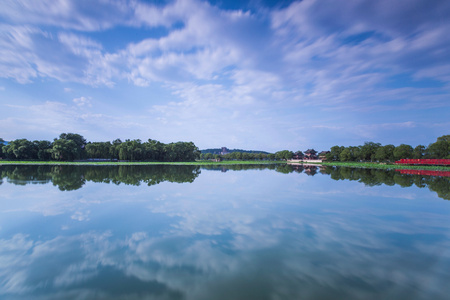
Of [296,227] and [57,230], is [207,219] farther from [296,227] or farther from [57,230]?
[57,230]

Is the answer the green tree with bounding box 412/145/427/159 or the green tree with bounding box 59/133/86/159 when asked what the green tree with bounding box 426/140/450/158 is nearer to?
the green tree with bounding box 412/145/427/159

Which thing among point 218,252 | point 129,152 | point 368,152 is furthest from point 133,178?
point 368,152

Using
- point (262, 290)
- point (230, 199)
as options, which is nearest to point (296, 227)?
point (262, 290)

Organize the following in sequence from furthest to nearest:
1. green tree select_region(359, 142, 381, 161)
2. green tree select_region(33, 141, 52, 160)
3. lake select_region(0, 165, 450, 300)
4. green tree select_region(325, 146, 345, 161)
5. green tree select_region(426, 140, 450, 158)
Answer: green tree select_region(325, 146, 345, 161)
green tree select_region(359, 142, 381, 161)
green tree select_region(33, 141, 52, 160)
green tree select_region(426, 140, 450, 158)
lake select_region(0, 165, 450, 300)

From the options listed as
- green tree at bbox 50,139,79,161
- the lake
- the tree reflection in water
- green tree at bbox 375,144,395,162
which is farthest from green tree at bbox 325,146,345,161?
green tree at bbox 50,139,79,161

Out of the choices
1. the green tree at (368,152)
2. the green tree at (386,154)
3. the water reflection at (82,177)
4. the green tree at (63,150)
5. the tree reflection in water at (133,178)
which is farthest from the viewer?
the green tree at (368,152)

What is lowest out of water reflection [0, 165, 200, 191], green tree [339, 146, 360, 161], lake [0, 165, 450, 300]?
lake [0, 165, 450, 300]

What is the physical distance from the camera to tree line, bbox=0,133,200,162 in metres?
60.9

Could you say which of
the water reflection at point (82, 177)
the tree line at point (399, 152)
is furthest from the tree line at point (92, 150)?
the tree line at point (399, 152)

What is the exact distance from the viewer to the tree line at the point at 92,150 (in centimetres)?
6088

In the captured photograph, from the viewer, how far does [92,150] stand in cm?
7300

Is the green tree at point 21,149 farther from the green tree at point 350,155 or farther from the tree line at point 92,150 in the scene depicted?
the green tree at point 350,155

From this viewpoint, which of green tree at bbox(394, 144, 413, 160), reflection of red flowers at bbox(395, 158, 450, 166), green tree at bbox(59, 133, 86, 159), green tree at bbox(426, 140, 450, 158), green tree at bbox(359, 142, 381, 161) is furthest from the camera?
green tree at bbox(359, 142, 381, 161)

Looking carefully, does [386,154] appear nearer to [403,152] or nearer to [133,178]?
[403,152]
